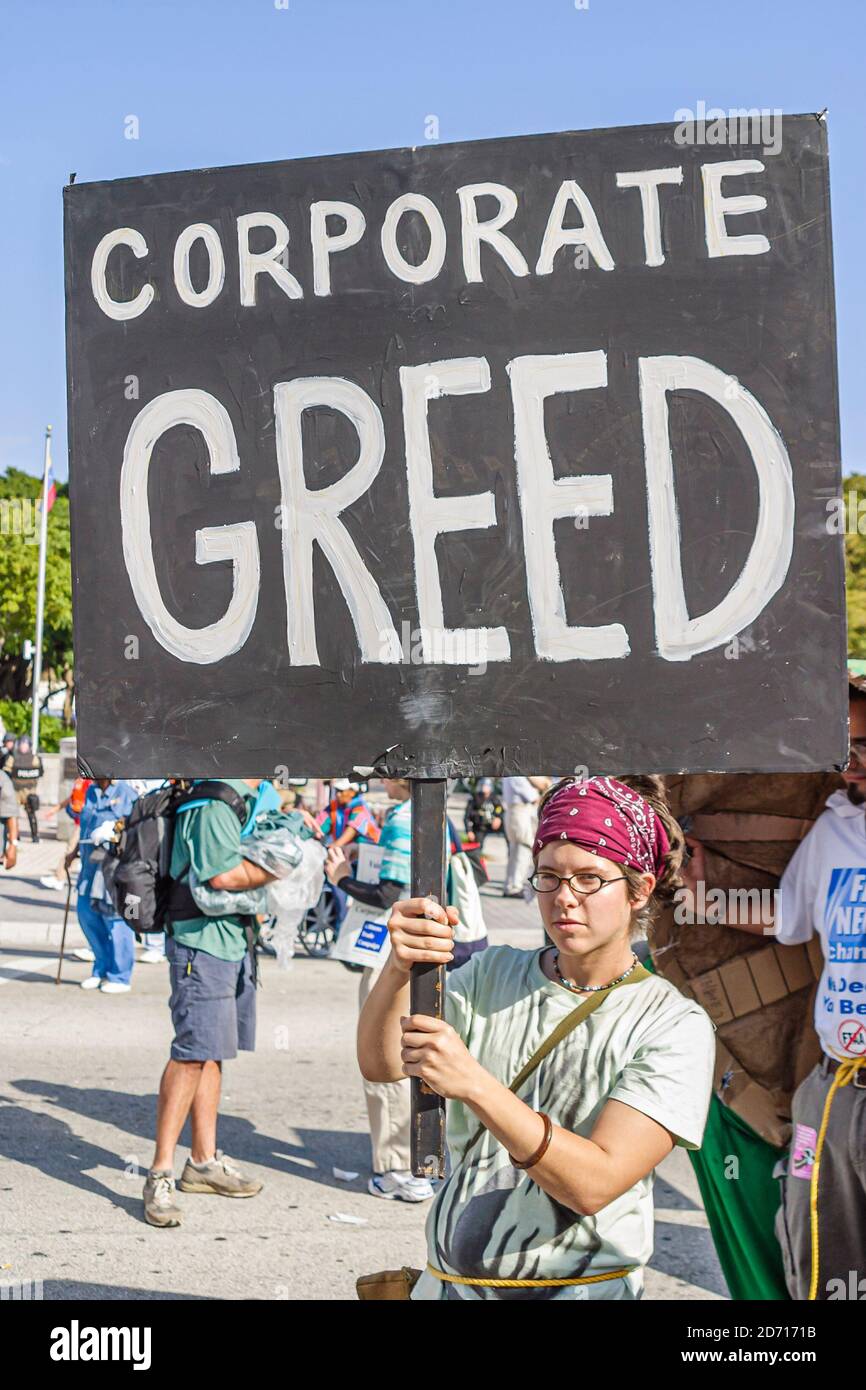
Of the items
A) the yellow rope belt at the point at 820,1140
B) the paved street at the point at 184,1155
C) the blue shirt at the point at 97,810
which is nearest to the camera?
the yellow rope belt at the point at 820,1140

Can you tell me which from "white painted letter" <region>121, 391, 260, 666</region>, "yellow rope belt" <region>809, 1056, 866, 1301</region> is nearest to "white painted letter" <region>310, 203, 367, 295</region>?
"white painted letter" <region>121, 391, 260, 666</region>

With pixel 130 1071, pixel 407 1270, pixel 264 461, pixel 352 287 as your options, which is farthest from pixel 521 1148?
pixel 130 1071

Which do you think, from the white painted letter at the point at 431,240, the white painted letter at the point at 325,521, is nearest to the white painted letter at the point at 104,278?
the white painted letter at the point at 325,521

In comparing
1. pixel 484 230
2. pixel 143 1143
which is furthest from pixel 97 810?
pixel 484 230

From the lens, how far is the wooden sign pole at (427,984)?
2.35 metres

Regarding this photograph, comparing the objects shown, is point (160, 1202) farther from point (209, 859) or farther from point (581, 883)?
point (581, 883)

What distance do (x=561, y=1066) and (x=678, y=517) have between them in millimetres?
1006

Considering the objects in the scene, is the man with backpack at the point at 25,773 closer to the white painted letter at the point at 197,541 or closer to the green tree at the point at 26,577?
the white painted letter at the point at 197,541

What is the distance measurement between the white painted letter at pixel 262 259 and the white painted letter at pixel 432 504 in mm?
304

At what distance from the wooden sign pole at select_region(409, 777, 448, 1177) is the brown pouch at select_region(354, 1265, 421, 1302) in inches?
14.9

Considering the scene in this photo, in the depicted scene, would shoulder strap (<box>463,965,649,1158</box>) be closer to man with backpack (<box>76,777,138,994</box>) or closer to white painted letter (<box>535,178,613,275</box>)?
white painted letter (<box>535,178,613,275</box>)


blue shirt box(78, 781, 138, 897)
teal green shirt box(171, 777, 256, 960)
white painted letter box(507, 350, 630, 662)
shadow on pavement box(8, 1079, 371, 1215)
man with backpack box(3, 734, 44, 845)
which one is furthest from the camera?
man with backpack box(3, 734, 44, 845)

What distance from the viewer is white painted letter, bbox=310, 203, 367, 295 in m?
2.52
